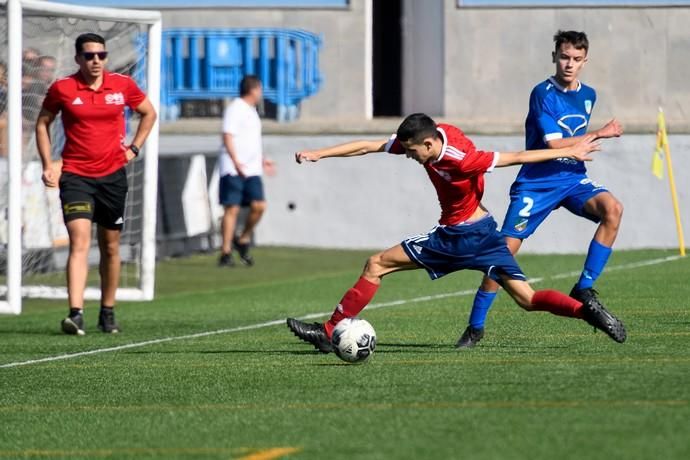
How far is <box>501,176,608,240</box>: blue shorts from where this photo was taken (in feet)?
35.9

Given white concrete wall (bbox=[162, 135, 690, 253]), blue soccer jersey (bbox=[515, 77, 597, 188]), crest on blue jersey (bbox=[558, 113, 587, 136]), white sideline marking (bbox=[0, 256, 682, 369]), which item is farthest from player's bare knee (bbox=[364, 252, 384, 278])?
white concrete wall (bbox=[162, 135, 690, 253])

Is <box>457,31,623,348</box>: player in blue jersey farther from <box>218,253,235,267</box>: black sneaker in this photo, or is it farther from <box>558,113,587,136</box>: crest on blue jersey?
<box>218,253,235,267</box>: black sneaker

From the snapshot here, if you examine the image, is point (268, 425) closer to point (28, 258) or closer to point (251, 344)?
point (251, 344)

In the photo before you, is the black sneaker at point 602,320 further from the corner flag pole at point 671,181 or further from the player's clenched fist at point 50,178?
the corner flag pole at point 671,181

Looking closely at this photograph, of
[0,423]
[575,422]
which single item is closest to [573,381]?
[575,422]

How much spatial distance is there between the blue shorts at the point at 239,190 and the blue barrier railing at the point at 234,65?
4.66 metres

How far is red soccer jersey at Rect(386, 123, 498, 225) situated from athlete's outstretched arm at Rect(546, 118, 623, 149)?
2.14 ft

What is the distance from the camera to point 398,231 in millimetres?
22625

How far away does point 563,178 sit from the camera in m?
11.1

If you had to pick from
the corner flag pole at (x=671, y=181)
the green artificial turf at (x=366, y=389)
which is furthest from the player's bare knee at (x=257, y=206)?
the green artificial turf at (x=366, y=389)

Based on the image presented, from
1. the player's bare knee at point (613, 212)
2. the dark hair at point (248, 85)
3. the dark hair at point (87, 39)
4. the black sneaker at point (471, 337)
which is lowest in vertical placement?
the black sneaker at point (471, 337)

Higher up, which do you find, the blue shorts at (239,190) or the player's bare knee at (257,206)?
the blue shorts at (239,190)

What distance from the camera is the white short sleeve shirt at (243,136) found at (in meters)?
19.5

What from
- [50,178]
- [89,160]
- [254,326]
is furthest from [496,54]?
[50,178]
